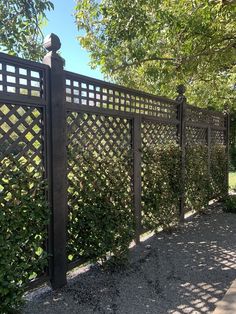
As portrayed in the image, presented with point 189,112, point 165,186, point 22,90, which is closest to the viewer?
point 22,90

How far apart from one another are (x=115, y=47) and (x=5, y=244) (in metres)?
4.09

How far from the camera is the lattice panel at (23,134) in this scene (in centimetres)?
248

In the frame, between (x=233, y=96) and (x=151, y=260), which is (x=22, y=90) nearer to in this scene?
(x=151, y=260)

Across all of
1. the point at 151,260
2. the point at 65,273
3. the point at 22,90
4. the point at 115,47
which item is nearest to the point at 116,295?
the point at 65,273

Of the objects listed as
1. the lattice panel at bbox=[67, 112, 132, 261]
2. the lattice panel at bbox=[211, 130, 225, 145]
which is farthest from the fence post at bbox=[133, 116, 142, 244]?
the lattice panel at bbox=[211, 130, 225, 145]

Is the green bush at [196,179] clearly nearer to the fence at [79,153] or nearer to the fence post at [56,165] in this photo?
the fence at [79,153]

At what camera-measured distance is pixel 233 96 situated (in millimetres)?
8914

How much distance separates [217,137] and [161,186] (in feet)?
11.9

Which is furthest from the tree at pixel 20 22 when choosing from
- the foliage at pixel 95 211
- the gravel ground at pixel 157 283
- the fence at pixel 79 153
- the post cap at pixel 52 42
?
the gravel ground at pixel 157 283

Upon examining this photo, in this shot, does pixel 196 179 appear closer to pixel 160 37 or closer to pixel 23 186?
pixel 160 37

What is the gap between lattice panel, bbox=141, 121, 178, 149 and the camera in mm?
4585

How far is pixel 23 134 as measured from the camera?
264 cm

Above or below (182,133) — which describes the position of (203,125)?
above

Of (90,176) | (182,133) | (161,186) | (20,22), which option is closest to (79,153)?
(90,176)
